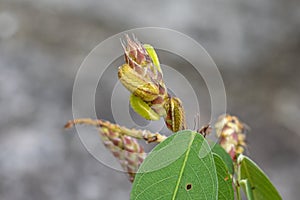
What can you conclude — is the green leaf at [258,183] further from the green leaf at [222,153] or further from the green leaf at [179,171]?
the green leaf at [179,171]

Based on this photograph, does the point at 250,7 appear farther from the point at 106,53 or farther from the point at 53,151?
the point at 53,151

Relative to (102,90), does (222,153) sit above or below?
below

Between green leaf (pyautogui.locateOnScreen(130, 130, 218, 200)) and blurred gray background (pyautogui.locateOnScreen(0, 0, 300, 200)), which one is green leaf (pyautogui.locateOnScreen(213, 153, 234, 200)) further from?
blurred gray background (pyautogui.locateOnScreen(0, 0, 300, 200))

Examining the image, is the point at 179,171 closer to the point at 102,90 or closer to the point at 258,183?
the point at 258,183

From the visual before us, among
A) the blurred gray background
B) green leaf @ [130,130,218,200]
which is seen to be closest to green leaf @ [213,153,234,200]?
green leaf @ [130,130,218,200]

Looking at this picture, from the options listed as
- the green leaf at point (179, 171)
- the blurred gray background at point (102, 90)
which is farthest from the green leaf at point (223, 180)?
the blurred gray background at point (102, 90)

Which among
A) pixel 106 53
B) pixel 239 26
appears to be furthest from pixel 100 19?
pixel 239 26

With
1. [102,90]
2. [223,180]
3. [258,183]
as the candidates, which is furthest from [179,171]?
[102,90]
